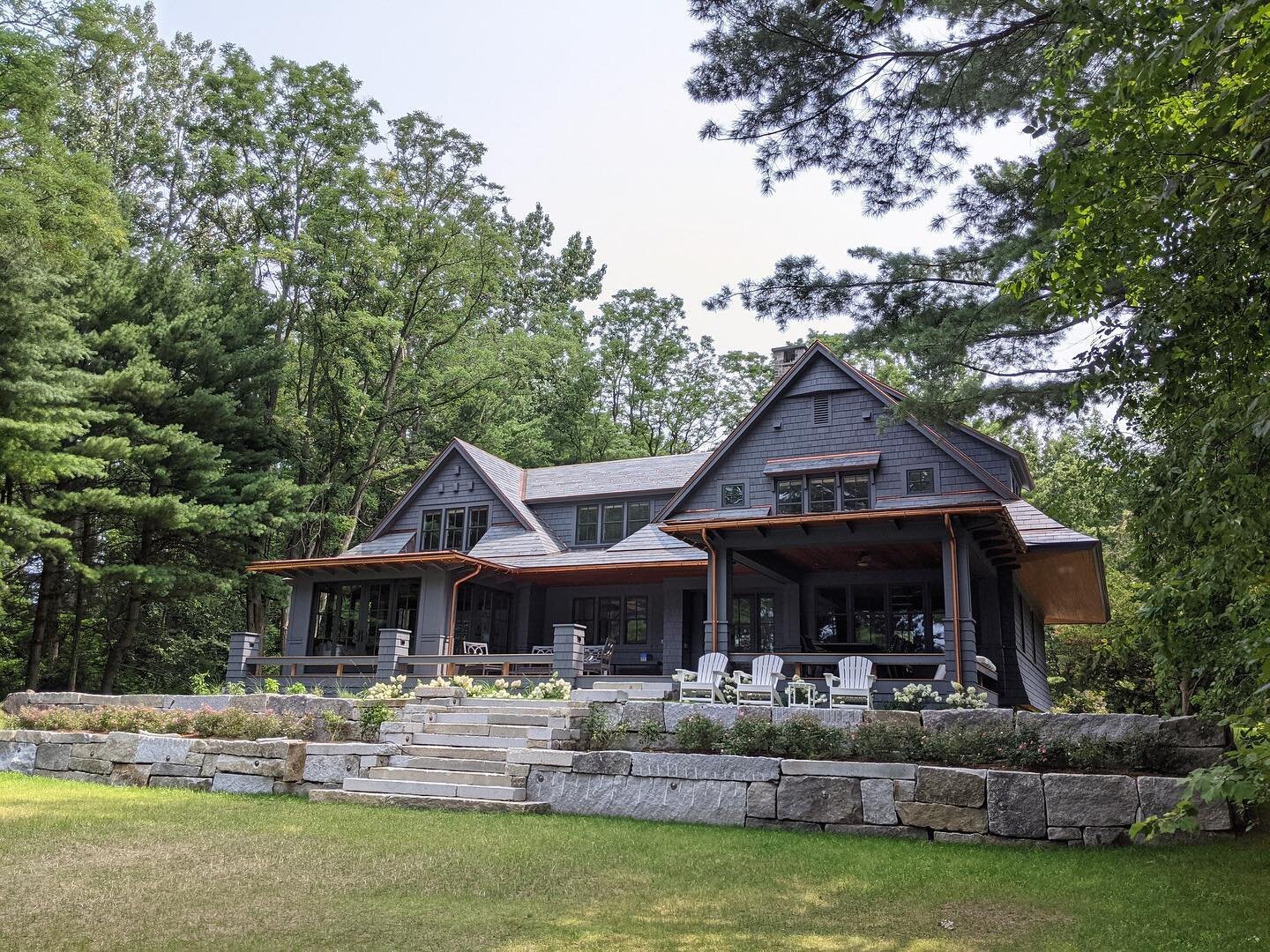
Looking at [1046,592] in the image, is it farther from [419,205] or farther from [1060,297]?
[419,205]

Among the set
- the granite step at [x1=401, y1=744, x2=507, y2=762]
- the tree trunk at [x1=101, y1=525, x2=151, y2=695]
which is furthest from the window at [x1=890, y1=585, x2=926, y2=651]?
the tree trunk at [x1=101, y1=525, x2=151, y2=695]

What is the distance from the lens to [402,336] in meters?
29.1

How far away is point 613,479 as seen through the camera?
2341cm

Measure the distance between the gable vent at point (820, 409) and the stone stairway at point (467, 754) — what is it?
30.7ft

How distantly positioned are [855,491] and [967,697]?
6456mm

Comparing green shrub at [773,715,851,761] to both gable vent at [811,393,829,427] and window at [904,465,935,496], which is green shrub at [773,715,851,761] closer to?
window at [904,465,935,496]

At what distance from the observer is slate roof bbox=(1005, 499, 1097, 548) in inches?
637

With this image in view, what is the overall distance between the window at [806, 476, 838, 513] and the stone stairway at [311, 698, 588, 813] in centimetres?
820

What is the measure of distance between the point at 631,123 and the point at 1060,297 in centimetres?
330

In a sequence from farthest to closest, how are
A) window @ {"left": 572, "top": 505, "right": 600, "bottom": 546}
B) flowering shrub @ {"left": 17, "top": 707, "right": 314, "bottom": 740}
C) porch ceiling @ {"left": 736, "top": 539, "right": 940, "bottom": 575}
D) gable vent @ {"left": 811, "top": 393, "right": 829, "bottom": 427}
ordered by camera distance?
window @ {"left": 572, "top": 505, "right": 600, "bottom": 546} → gable vent @ {"left": 811, "top": 393, "right": 829, "bottom": 427} → porch ceiling @ {"left": 736, "top": 539, "right": 940, "bottom": 575} → flowering shrub @ {"left": 17, "top": 707, "right": 314, "bottom": 740}

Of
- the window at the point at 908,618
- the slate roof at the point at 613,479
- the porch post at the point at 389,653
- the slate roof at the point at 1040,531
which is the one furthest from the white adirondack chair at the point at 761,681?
the slate roof at the point at 613,479

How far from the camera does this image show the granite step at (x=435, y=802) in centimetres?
976

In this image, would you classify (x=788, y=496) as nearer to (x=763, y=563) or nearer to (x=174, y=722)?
(x=763, y=563)

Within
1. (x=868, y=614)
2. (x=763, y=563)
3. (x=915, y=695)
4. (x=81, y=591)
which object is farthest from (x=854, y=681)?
(x=81, y=591)
